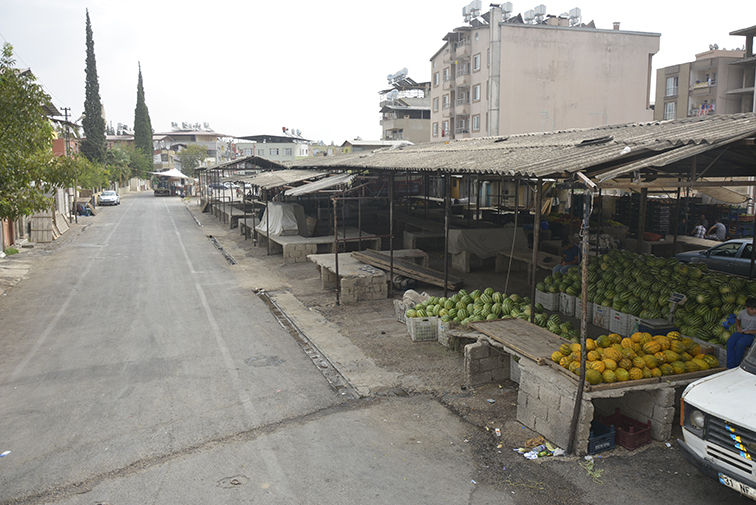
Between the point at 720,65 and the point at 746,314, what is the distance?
151 ft

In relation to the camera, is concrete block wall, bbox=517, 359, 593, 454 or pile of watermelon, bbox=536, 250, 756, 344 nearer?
concrete block wall, bbox=517, 359, 593, 454

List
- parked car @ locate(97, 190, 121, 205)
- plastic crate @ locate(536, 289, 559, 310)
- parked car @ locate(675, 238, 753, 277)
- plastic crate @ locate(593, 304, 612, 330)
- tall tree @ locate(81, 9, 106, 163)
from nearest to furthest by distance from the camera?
plastic crate @ locate(593, 304, 612, 330), plastic crate @ locate(536, 289, 559, 310), parked car @ locate(675, 238, 753, 277), parked car @ locate(97, 190, 121, 205), tall tree @ locate(81, 9, 106, 163)

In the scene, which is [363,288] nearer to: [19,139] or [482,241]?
[482,241]

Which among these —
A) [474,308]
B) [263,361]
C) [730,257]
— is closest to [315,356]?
[263,361]

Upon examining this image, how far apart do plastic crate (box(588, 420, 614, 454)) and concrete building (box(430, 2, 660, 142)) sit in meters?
38.8

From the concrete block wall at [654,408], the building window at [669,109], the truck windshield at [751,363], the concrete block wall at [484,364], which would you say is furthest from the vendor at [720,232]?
the building window at [669,109]

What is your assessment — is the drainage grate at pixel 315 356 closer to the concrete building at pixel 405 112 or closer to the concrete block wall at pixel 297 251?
the concrete block wall at pixel 297 251

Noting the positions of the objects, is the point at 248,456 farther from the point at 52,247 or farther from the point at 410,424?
the point at 52,247

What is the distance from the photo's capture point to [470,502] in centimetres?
534

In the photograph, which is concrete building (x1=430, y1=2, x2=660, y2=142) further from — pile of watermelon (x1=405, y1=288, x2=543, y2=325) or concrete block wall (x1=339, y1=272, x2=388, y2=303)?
pile of watermelon (x1=405, y1=288, x2=543, y2=325)

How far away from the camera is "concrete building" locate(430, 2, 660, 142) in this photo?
1654 inches

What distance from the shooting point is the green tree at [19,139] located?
1261cm

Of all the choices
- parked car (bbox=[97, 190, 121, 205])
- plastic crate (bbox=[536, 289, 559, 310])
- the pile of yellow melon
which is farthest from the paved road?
parked car (bbox=[97, 190, 121, 205])

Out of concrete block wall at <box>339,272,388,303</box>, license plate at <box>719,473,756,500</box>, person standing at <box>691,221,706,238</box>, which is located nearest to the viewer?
license plate at <box>719,473,756,500</box>
